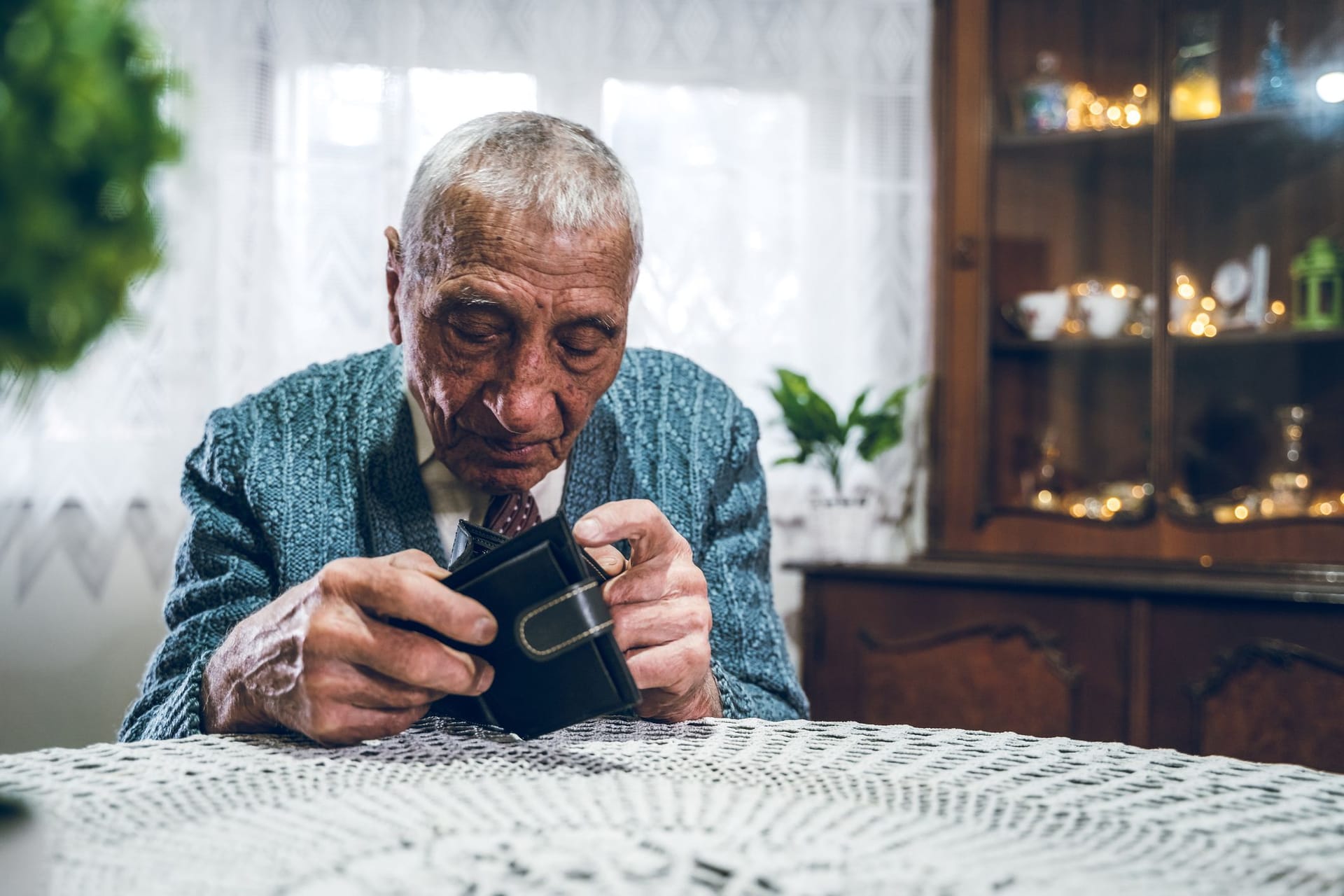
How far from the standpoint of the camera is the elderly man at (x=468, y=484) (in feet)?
2.52

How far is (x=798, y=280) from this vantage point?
2539 mm

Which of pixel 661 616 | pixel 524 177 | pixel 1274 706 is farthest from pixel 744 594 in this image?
pixel 1274 706

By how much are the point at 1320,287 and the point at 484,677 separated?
218 centimetres

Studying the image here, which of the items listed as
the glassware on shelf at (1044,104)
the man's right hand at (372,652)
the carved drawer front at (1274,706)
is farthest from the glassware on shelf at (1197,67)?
the man's right hand at (372,652)

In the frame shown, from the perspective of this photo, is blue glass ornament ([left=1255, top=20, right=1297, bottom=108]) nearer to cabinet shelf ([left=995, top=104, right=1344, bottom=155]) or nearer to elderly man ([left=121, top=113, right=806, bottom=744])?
cabinet shelf ([left=995, top=104, right=1344, bottom=155])

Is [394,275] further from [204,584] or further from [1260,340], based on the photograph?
[1260,340]

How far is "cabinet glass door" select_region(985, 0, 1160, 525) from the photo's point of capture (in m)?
2.42

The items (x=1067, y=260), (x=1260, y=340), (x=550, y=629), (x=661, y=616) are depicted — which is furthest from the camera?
(x=1067, y=260)

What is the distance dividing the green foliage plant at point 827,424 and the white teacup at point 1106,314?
42cm

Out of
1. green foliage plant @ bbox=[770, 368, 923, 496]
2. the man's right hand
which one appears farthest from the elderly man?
green foliage plant @ bbox=[770, 368, 923, 496]

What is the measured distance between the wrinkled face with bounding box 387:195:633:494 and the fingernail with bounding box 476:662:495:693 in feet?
1.27

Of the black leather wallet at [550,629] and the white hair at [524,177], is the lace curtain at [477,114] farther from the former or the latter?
the black leather wallet at [550,629]

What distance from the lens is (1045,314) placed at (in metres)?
2.47

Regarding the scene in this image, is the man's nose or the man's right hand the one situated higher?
the man's nose
